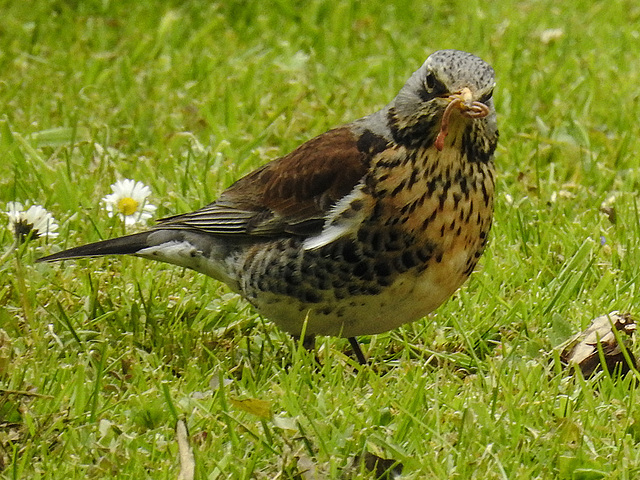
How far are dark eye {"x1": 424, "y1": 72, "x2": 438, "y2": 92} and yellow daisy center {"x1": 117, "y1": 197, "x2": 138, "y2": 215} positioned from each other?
1784mm

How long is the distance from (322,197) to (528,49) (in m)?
3.85

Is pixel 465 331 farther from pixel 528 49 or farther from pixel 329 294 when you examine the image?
pixel 528 49

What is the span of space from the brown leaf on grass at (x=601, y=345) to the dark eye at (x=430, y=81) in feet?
3.18

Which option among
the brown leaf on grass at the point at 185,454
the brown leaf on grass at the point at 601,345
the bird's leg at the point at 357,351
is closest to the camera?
the brown leaf on grass at the point at 185,454

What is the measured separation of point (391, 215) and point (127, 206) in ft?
5.51

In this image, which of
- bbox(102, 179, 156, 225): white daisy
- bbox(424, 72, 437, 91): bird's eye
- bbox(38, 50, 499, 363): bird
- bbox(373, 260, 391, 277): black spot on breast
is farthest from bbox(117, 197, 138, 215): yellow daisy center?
bbox(424, 72, 437, 91): bird's eye

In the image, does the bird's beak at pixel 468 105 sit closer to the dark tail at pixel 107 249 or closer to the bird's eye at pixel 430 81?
the bird's eye at pixel 430 81

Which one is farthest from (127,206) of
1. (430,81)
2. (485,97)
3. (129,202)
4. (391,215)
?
(485,97)

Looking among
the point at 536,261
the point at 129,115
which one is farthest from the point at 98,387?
the point at 129,115

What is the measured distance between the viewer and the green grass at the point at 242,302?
3523mm

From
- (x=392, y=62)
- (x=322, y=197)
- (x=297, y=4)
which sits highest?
(x=297, y=4)

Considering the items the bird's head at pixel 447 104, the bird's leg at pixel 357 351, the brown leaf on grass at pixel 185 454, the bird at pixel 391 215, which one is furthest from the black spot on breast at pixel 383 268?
the brown leaf on grass at pixel 185 454

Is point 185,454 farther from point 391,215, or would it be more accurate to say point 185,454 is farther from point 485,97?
point 485,97

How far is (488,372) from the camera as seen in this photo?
4133 mm
